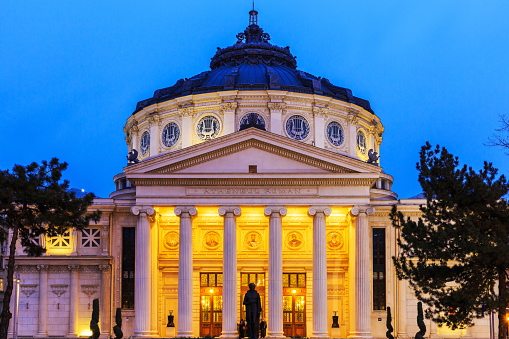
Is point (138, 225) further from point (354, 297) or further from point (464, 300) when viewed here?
point (464, 300)

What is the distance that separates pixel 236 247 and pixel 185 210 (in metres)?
5.07

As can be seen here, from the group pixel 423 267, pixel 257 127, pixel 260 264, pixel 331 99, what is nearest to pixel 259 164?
pixel 257 127

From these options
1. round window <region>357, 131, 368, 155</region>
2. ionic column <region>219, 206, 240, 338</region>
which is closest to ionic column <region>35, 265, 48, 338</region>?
ionic column <region>219, 206, 240, 338</region>

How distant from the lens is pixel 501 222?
37.6m

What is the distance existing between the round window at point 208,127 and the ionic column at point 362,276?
16.7 metres

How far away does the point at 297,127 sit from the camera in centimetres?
6775

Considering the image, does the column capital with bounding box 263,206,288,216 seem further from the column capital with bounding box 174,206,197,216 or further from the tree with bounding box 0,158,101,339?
the tree with bounding box 0,158,101,339

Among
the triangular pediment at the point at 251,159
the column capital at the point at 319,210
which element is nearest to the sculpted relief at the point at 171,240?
the triangular pediment at the point at 251,159

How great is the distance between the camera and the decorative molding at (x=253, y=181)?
56.5m

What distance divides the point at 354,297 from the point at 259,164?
473 inches

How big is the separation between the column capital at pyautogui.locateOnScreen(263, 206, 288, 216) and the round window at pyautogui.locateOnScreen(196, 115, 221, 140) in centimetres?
1318

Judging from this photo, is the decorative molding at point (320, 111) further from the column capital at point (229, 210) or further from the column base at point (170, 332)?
the column base at point (170, 332)

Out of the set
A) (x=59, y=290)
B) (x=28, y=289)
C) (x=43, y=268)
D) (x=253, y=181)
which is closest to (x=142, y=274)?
(x=59, y=290)

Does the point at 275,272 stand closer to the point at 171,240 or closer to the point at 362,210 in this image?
the point at 362,210
